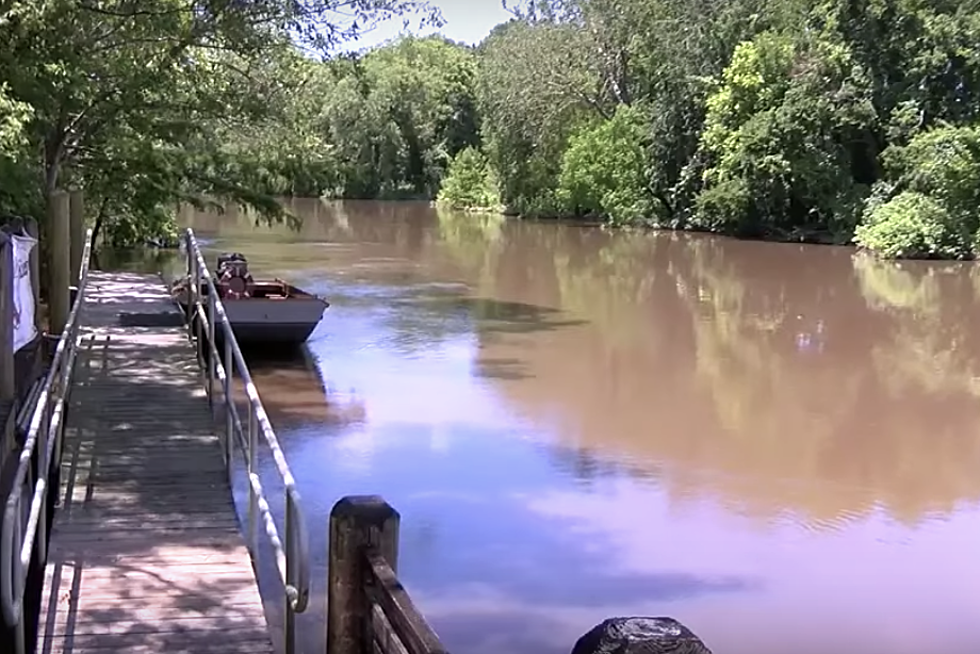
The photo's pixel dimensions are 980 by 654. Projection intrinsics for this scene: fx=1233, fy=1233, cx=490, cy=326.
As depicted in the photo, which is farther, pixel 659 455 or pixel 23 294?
pixel 659 455

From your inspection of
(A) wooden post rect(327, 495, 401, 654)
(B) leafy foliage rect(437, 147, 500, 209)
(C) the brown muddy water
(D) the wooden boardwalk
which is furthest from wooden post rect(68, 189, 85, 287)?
(B) leafy foliage rect(437, 147, 500, 209)

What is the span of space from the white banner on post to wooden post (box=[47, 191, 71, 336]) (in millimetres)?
2629

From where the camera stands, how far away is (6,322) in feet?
28.5

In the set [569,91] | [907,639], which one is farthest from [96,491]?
[569,91]

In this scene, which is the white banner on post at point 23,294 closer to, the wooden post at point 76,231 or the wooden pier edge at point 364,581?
the wooden pier edge at point 364,581

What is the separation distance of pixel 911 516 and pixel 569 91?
3700 cm

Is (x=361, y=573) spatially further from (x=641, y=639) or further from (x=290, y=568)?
(x=641, y=639)

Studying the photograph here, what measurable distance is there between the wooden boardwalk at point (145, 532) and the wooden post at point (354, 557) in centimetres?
111

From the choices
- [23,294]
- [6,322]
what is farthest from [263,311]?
[6,322]

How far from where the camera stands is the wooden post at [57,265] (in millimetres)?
13008

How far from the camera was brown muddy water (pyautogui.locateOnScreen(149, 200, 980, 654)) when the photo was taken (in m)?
7.97

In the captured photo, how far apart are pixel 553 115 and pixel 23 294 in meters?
38.1

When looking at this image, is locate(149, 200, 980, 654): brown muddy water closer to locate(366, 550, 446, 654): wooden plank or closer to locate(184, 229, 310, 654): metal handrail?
locate(184, 229, 310, 654): metal handrail

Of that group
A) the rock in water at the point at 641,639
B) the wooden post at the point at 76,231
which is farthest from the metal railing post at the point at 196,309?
the rock in water at the point at 641,639
